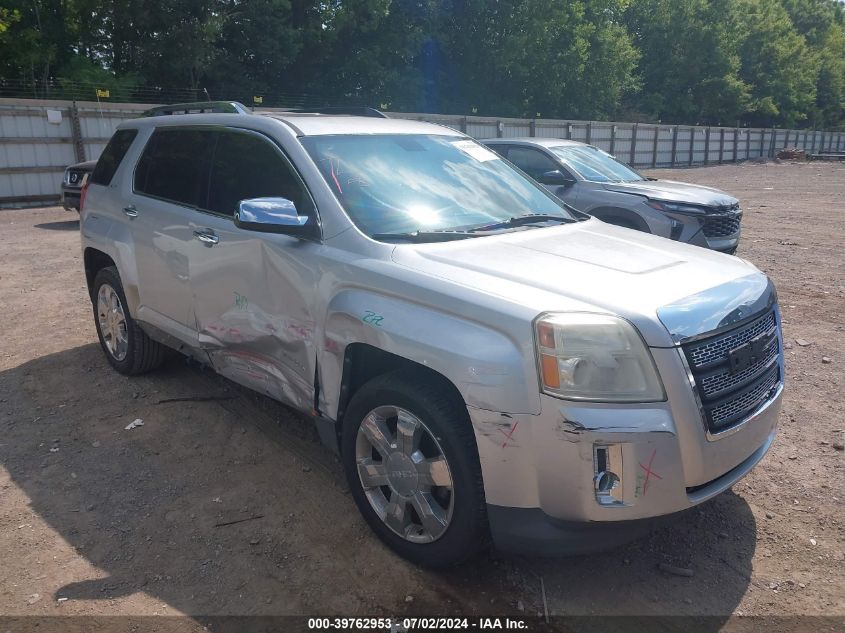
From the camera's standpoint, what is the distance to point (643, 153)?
126 ft

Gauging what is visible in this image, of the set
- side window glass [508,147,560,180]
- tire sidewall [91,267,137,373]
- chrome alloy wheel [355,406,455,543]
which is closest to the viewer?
chrome alloy wheel [355,406,455,543]

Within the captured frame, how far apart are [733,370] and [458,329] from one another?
1.10 metres

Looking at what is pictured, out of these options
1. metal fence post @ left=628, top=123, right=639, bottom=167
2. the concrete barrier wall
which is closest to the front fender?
the concrete barrier wall

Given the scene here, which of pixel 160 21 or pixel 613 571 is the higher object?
pixel 160 21

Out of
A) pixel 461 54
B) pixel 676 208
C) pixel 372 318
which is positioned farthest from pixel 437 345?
pixel 461 54

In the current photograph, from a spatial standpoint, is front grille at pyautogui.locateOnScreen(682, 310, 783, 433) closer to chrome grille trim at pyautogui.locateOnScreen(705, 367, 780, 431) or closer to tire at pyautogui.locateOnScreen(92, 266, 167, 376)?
chrome grille trim at pyautogui.locateOnScreen(705, 367, 780, 431)

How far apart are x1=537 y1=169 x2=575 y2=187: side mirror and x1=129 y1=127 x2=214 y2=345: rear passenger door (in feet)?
17.4

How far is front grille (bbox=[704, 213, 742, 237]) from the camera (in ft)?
27.5

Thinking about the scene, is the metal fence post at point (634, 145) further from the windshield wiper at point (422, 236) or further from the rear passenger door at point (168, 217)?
the windshield wiper at point (422, 236)

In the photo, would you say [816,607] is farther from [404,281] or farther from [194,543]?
[194,543]

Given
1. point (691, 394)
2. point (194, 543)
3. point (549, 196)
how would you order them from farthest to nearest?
point (549, 196) → point (194, 543) → point (691, 394)

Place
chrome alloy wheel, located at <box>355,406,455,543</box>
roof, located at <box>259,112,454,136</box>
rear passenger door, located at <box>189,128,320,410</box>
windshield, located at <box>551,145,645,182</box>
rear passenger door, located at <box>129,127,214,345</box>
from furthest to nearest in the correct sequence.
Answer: windshield, located at <box>551,145,645,182</box>, rear passenger door, located at <box>129,127,214,345</box>, roof, located at <box>259,112,454,136</box>, rear passenger door, located at <box>189,128,320,410</box>, chrome alloy wheel, located at <box>355,406,455,543</box>

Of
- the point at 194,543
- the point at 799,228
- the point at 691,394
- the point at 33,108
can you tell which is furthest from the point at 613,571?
the point at 33,108

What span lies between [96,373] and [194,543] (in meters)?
2.69
